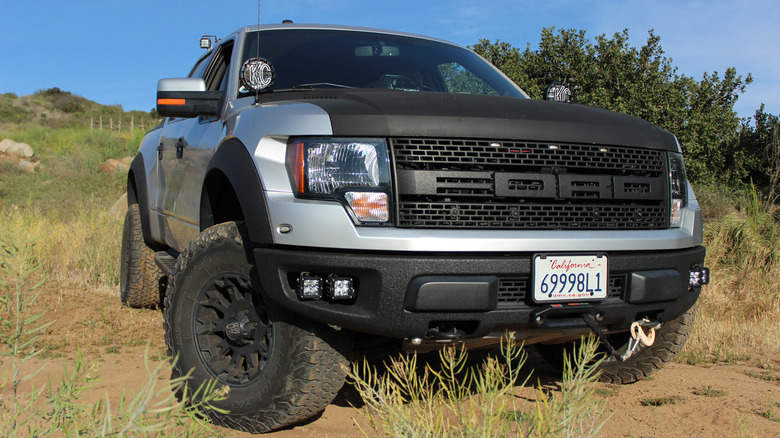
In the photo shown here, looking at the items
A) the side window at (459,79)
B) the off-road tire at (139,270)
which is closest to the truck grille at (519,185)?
the side window at (459,79)

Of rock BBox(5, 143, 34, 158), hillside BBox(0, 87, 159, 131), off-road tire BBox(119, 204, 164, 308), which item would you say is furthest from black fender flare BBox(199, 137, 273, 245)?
hillside BBox(0, 87, 159, 131)

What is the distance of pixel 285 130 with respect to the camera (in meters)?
2.75

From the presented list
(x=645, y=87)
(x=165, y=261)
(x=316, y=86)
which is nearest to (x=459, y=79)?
(x=316, y=86)

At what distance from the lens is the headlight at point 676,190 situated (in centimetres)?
320

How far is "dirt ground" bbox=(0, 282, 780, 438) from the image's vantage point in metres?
3.09

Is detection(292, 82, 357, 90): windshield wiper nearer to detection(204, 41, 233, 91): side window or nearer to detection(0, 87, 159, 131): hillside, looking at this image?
detection(204, 41, 233, 91): side window

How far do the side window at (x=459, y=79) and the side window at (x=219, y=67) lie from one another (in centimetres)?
144

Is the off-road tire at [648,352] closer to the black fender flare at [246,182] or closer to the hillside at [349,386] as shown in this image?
the hillside at [349,386]

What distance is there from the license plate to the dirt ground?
435 millimetres

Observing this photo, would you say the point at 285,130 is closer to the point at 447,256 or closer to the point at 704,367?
the point at 447,256

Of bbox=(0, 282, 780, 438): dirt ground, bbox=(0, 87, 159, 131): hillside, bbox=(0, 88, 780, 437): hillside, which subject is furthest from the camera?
bbox=(0, 87, 159, 131): hillside

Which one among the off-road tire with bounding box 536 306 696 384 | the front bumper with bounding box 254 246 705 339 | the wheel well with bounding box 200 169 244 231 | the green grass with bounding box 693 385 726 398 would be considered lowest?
the green grass with bounding box 693 385 726 398

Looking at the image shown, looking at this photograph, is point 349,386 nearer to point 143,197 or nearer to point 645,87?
point 143,197

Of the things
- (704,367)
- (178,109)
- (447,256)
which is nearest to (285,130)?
(447,256)
